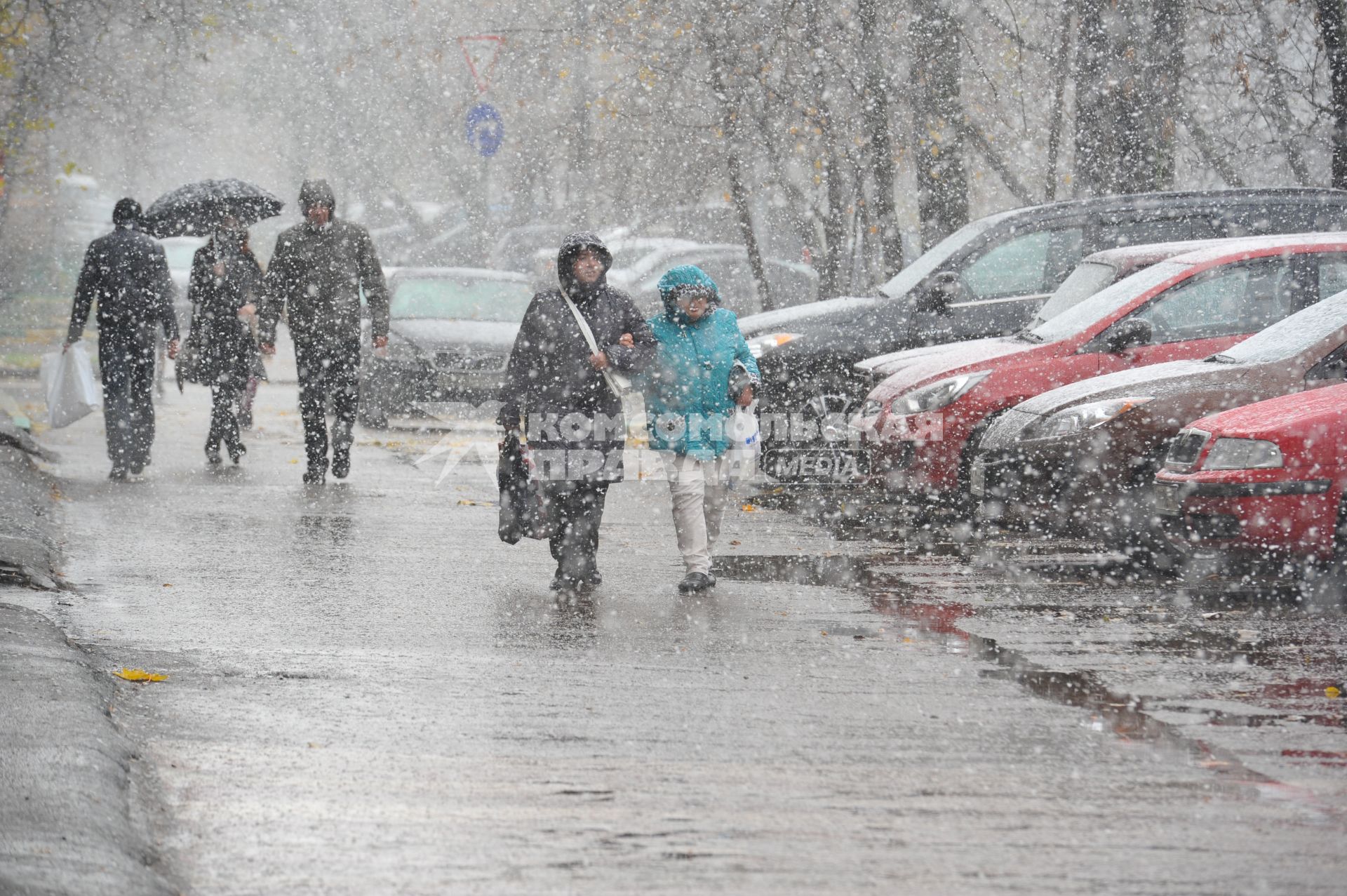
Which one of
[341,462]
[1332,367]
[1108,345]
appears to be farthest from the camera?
[341,462]

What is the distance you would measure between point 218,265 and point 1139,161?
8.52 m

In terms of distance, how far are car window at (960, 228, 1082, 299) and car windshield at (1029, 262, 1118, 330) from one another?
2.75ft

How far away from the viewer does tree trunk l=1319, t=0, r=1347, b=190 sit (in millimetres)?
13602

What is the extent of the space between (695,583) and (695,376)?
968 millimetres

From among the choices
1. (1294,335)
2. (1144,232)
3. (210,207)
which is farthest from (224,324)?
(1294,335)

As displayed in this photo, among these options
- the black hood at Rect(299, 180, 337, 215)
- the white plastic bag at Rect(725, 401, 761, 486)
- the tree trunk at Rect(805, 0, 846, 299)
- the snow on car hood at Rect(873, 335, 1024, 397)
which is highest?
the tree trunk at Rect(805, 0, 846, 299)

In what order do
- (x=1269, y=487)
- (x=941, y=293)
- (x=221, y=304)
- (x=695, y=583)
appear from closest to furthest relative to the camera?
(x=1269, y=487) → (x=695, y=583) → (x=941, y=293) → (x=221, y=304)

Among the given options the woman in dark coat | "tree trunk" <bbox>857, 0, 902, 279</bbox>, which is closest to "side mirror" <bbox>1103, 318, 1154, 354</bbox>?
the woman in dark coat

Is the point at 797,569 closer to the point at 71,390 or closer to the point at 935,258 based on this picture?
the point at 935,258

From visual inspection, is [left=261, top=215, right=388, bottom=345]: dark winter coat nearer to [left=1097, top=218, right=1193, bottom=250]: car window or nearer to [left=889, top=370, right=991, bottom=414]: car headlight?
[left=889, top=370, right=991, bottom=414]: car headlight

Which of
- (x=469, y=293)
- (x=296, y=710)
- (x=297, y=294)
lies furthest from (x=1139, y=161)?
(x=296, y=710)

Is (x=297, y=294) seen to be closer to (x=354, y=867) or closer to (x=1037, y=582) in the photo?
(x=1037, y=582)

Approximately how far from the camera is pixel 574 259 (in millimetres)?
8180

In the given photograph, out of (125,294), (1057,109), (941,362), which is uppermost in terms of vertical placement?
(1057,109)
